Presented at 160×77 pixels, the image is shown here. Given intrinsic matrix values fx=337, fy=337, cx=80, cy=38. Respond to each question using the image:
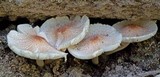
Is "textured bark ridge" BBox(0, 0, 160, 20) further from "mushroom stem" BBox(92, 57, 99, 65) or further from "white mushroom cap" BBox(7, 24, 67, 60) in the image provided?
"mushroom stem" BBox(92, 57, 99, 65)

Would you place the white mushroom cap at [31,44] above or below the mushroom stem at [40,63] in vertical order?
above

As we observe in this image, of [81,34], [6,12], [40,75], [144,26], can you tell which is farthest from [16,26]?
[144,26]

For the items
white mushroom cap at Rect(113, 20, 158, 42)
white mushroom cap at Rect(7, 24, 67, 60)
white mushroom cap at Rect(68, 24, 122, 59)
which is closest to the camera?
white mushroom cap at Rect(7, 24, 67, 60)

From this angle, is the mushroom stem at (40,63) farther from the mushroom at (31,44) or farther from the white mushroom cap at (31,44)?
the white mushroom cap at (31,44)

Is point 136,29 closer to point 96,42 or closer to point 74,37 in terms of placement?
point 96,42

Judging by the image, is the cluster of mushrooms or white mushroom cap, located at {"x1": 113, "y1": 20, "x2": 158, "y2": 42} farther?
white mushroom cap, located at {"x1": 113, "y1": 20, "x2": 158, "y2": 42}

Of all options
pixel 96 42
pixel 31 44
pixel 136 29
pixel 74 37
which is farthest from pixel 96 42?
pixel 31 44

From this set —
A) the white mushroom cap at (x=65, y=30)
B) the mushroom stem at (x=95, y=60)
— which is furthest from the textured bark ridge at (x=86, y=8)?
the mushroom stem at (x=95, y=60)

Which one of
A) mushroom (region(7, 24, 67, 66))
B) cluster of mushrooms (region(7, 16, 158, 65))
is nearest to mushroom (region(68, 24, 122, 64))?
cluster of mushrooms (region(7, 16, 158, 65))
